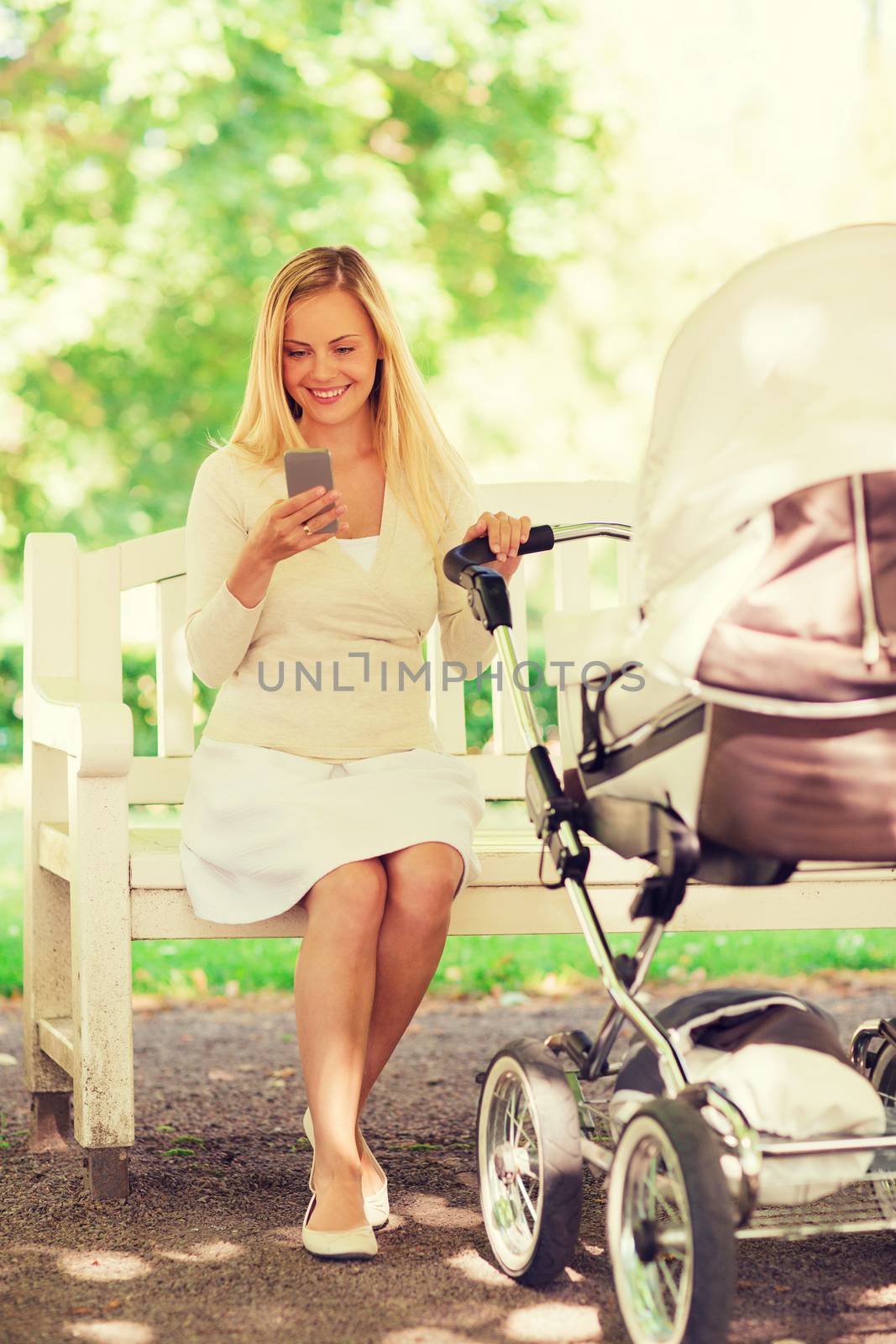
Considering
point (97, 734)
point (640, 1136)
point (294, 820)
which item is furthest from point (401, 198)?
point (640, 1136)

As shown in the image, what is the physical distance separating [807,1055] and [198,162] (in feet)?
28.1

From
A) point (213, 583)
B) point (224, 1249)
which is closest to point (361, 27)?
point (213, 583)

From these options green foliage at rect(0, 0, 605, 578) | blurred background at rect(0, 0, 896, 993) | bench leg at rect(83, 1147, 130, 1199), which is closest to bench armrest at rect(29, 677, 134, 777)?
bench leg at rect(83, 1147, 130, 1199)

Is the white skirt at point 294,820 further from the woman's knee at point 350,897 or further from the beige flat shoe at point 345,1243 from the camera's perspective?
the beige flat shoe at point 345,1243

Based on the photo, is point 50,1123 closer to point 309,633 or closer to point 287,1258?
point 287,1258

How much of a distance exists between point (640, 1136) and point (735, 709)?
0.57 m

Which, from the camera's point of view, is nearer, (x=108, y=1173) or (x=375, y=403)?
(x=108, y=1173)

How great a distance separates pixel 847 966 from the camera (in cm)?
557

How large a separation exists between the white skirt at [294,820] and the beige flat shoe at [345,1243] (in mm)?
544

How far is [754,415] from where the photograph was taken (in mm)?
2164

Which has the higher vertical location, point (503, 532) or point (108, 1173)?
point (503, 532)

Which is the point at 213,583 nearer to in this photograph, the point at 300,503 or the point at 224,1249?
the point at 300,503

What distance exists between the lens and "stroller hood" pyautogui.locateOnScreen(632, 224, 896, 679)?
205 centimetres

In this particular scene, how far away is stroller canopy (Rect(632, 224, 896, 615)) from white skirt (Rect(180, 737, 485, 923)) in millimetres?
794
